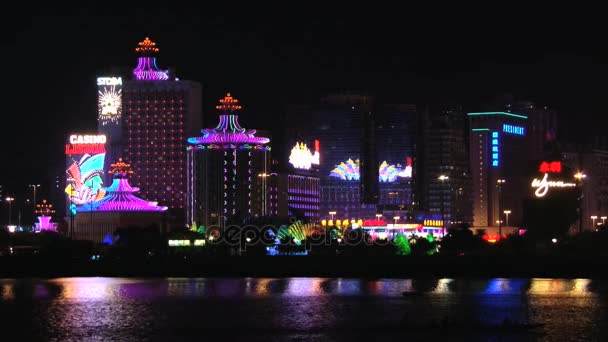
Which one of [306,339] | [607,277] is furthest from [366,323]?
[607,277]

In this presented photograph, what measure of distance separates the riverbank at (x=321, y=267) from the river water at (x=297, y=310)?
12471 mm

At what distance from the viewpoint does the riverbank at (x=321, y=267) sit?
174625mm

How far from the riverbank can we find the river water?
12.5 m

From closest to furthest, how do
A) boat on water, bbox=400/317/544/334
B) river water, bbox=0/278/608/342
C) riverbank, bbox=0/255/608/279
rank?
boat on water, bbox=400/317/544/334 < river water, bbox=0/278/608/342 < riverbank, bbox=0/255/608/279

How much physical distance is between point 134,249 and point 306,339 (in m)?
104

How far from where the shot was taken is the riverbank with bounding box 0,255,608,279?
175 metres

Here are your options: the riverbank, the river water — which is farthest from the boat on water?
the riverbank

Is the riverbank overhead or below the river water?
overhead

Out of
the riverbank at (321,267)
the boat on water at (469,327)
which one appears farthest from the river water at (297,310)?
the riverbank at (321,267)

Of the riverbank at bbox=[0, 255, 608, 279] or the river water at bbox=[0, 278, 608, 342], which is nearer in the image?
the river water at bbox=[0, 278, 608, 342]

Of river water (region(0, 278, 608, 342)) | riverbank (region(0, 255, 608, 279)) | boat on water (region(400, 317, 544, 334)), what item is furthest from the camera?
riverbank (region(0, 255, 608, 279))

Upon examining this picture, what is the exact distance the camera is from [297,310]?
117 m

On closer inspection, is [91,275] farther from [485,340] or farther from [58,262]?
[485,340]

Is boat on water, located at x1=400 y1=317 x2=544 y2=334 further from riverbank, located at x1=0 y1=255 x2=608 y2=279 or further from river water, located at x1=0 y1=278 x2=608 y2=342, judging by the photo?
riverbank, located at x1=0 y1=255 x2=608 y2=279
